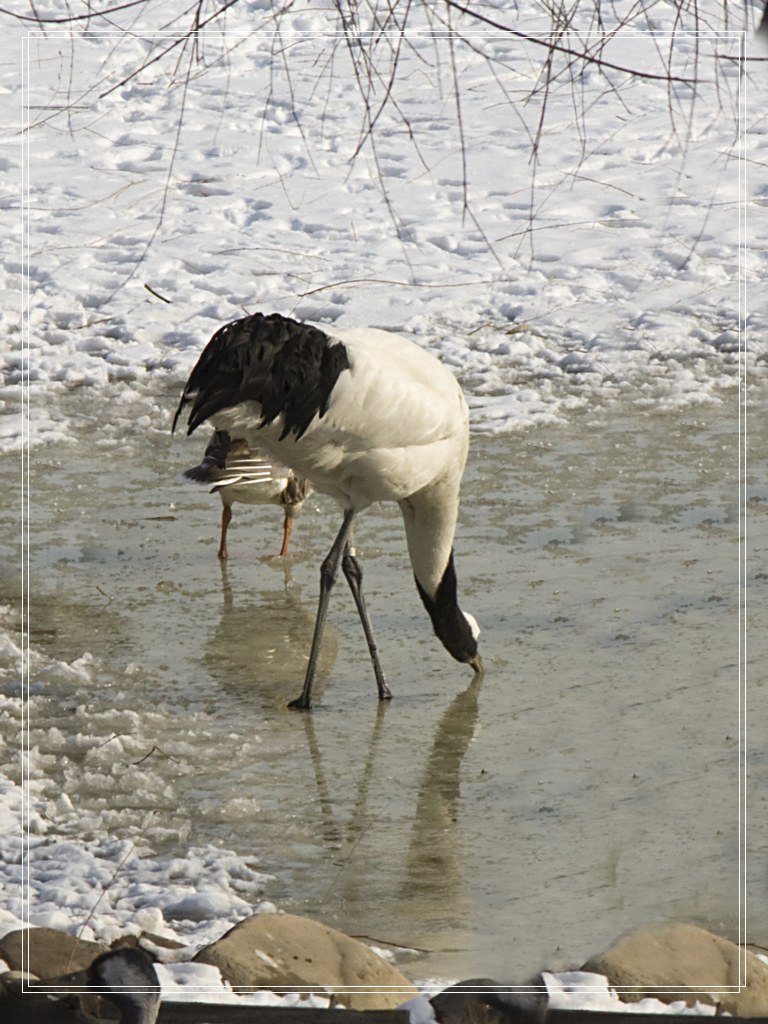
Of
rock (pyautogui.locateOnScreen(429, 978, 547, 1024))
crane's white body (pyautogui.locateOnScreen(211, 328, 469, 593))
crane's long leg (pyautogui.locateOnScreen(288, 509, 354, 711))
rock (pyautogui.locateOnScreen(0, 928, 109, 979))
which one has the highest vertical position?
crane's white body (pyautogui.locateOnScreen(211, 328, 469, 593))

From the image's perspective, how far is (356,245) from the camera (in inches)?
286

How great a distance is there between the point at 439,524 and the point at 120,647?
1.09 m

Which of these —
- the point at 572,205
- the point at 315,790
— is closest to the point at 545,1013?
the point at 315,790

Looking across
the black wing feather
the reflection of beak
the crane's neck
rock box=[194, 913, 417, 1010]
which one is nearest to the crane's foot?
the crane's neck

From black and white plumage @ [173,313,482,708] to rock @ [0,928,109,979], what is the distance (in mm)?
1464

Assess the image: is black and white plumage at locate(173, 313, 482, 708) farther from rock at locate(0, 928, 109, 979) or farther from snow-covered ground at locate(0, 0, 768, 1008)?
snow-covered ground at locate(0, 0, 768, 1008)

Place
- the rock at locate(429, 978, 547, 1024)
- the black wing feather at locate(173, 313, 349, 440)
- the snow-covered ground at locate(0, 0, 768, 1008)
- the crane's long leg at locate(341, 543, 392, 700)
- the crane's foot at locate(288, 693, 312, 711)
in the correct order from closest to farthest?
the rock at locate(429, 978, 547, 1024) < the black wing feather at locate(173, 313, 349, 440) < the crane's foot at locate(288, 693, 312, 711) < the crane's long leg at locate(341, 543, 392, 700) < the snow-covered ground at locate(0, 0, 768, 1008)

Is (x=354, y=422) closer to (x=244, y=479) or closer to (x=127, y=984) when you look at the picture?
(x=244, y=479)

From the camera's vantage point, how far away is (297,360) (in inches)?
152

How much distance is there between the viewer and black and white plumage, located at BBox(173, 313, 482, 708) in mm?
3758

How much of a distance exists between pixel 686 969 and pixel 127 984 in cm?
95

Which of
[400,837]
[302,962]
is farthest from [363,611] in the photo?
[302,962]

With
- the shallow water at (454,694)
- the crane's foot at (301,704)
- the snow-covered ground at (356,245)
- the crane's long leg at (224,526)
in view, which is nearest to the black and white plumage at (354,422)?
the crane's foot at (301,704)

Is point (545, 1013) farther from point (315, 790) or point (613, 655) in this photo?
point (613, 655)
